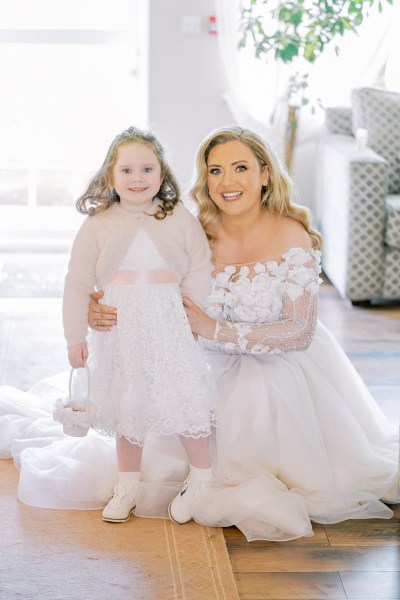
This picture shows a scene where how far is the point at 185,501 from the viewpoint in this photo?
2.67m

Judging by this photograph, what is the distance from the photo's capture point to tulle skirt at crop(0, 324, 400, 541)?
2.63m

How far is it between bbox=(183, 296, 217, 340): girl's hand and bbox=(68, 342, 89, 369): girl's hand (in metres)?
0.28

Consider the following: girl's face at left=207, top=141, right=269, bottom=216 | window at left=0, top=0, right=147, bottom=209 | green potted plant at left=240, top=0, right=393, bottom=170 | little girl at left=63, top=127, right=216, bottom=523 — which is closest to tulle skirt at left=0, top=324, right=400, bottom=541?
little girl at left=63, top=127, right=216, bottom=523

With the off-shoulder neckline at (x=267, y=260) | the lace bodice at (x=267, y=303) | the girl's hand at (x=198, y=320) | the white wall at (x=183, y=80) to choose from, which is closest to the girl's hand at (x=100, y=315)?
the girl's hand at (x=198, y=320)

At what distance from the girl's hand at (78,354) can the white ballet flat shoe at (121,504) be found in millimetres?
364

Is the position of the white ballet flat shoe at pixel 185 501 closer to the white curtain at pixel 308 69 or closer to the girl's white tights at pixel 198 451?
the girl's white tights at pixel 198 451

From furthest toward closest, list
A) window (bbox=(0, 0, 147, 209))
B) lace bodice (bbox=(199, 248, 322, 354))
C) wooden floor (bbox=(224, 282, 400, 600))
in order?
window (bbox=(0, 0, 147, 209)) → lace bodice (bbox=(199, 248, 322, 354)) → wooden floor (bbox=(224, 282, 400, 600))

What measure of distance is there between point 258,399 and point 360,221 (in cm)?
208

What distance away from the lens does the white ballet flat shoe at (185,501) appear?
265cm

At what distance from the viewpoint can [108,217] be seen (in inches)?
100

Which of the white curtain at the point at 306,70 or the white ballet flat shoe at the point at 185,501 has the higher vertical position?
the white curtain at the point at 306,70

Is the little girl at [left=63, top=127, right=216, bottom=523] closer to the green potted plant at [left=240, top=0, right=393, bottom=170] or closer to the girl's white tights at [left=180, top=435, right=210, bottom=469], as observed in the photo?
the girl's white tights at [left=180, top=435, right=210, bottom=469]

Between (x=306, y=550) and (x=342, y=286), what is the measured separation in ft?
7.93

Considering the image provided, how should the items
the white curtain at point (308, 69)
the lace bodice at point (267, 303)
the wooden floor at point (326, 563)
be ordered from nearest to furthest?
the wooden floor at point (326, 563) → the lace bodice at point (267, 303) → the white curtain at point (308, 69)
